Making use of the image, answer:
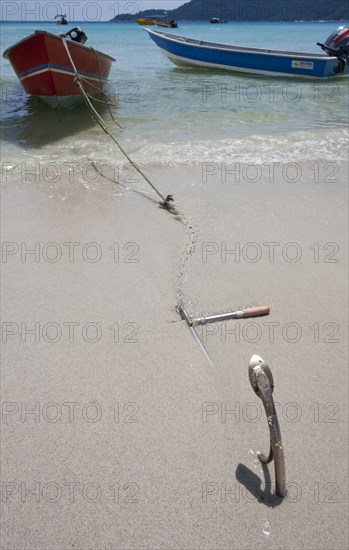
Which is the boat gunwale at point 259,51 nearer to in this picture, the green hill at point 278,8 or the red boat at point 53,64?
the red boat at point 53,64

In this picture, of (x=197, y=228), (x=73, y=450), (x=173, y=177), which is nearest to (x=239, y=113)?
(x=173, y=177)

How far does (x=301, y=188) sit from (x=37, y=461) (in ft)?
13.4

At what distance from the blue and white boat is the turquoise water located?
0.76 metres

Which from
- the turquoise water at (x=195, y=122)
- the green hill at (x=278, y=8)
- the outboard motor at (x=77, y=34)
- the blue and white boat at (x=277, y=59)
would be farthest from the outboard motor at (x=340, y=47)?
the green hill at (x=278, y=8)

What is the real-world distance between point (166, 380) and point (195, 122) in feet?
22.0

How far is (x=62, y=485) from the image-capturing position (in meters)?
1.84

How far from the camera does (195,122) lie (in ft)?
26.6

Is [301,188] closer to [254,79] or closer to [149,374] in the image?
[149,374]

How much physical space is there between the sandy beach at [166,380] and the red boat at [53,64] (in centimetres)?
511

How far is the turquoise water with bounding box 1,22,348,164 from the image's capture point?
6504 mm

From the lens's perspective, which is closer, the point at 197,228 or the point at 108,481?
the point at 108,481

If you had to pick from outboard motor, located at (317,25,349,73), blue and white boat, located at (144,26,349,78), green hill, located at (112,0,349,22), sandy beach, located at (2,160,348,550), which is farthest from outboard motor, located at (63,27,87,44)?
green hill, located at (112,0,349,22)

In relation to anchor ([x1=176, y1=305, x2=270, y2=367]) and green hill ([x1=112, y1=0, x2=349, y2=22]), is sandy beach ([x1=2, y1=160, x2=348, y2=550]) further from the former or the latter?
green hill ([x1=112, y1=0, x2=349, y2=22])

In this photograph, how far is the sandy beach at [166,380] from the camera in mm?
1745
